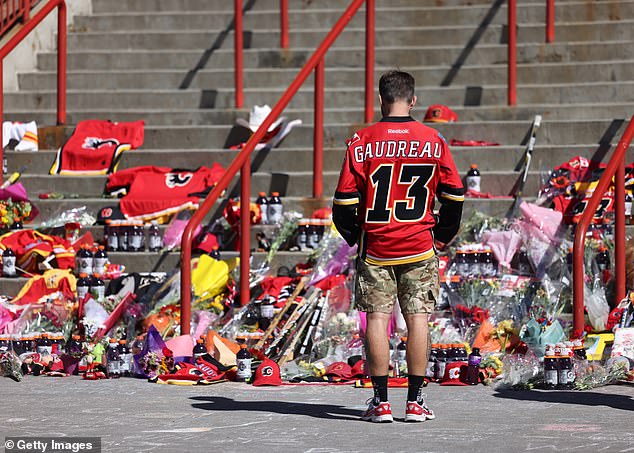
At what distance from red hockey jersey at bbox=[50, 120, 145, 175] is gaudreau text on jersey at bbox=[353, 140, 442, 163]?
5498 mm

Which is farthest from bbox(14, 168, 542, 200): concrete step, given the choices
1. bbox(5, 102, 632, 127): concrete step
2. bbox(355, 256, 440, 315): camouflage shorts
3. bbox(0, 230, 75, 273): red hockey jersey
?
bbox(355, 256, 440, 315): camouflage shorts

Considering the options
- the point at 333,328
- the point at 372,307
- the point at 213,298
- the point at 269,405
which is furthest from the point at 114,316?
the point at 372,307

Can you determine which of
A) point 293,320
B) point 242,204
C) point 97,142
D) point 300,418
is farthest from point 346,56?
point 300,418

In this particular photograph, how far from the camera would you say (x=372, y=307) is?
6.78 meters

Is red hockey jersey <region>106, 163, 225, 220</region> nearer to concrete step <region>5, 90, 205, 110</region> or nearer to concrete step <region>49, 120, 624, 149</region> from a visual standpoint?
concrete step <region>49, 120, 624, 149</region>

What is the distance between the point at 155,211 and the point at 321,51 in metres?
1.93

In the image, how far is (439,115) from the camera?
11531 millimetres

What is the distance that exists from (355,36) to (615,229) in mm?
4807

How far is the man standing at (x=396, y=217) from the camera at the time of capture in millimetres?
6676

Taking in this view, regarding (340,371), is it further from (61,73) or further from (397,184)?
(61,73)

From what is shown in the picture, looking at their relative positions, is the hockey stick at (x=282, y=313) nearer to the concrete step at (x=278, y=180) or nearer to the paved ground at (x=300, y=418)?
the paved ground at (x=300, y=418)

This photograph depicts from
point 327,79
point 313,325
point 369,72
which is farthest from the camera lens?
point 327,79

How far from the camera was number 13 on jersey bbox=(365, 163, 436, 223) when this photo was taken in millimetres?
6688

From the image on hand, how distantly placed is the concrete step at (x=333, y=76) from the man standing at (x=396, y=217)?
227 inches
